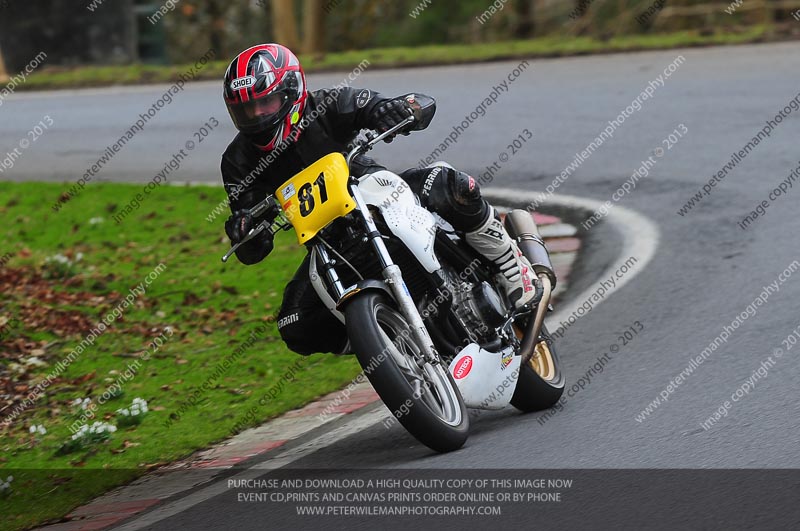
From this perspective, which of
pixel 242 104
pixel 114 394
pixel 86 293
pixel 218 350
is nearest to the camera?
pixel 242 104

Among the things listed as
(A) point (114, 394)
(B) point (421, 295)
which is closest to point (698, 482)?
(B) point (421, 295)

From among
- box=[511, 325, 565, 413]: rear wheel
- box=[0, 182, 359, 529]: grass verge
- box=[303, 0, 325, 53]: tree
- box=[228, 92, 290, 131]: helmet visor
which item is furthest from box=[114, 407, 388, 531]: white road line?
box=[303, 0, 325, 53]: tree

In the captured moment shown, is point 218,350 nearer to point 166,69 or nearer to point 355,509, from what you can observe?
point 355,509

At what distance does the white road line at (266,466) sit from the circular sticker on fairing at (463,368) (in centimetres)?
85

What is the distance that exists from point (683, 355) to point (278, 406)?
7.40 feet

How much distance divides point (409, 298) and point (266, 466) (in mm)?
1098

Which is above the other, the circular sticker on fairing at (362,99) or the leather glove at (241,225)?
the circular sticker on fairing at (362,99)

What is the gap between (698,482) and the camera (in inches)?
183

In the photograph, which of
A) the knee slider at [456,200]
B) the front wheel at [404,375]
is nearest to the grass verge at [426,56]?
the knee slider at [456,200]

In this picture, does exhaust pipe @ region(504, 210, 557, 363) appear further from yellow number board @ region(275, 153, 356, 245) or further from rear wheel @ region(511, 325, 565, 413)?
yellow number board @ region(275, 153, 356, 245)

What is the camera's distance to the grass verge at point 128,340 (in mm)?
6543

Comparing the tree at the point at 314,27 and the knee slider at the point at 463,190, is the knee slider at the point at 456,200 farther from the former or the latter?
the tree at the point at 314,27

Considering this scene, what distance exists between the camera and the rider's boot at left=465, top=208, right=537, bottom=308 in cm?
618

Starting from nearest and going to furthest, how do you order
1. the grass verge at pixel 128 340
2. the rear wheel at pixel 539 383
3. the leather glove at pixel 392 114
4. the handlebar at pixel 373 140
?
1. the handlebar at pixel 373 140
2. the leather glove at pixel 392 114
3. the rear wheel at pixel 539 383
4. the grass verge at pixel 128 340
